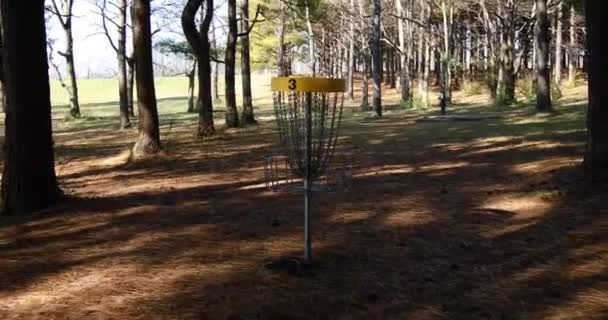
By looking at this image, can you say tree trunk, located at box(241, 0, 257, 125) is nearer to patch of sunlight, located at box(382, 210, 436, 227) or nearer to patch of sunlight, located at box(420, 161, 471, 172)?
patch of sunlight, located at box(420, 161, 471, 172)

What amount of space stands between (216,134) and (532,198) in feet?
36.1

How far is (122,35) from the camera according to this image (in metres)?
22.9

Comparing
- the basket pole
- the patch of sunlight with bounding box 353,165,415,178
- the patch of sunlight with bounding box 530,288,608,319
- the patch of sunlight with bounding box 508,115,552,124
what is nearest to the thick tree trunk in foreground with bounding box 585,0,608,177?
the patch of sunlight with bounding box 353,165,415,178

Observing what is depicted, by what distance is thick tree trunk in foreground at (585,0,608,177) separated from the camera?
6.86 m

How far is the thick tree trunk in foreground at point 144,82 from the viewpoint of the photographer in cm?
1126

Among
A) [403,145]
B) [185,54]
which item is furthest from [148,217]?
[185,54]

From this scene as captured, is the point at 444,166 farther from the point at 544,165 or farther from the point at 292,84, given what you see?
the point at 292,84

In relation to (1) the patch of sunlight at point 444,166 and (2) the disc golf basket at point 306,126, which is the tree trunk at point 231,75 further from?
(2) the disc golf basket at point 306,126

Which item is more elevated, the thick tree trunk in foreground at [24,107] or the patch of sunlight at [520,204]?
the thick tree trunk in foreground at [24,107]

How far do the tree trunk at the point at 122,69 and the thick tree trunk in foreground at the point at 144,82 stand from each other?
10546 mm

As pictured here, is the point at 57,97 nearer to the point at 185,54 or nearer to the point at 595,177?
the point at 185,54

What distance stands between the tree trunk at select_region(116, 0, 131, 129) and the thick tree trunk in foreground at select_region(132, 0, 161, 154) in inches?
415

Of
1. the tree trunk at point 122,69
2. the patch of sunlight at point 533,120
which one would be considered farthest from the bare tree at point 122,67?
the patch of sunlight at point 533,120

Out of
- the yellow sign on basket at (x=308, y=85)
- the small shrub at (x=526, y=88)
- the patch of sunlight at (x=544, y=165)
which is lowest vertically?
the patch of sunlight at (x=544, y=165)
